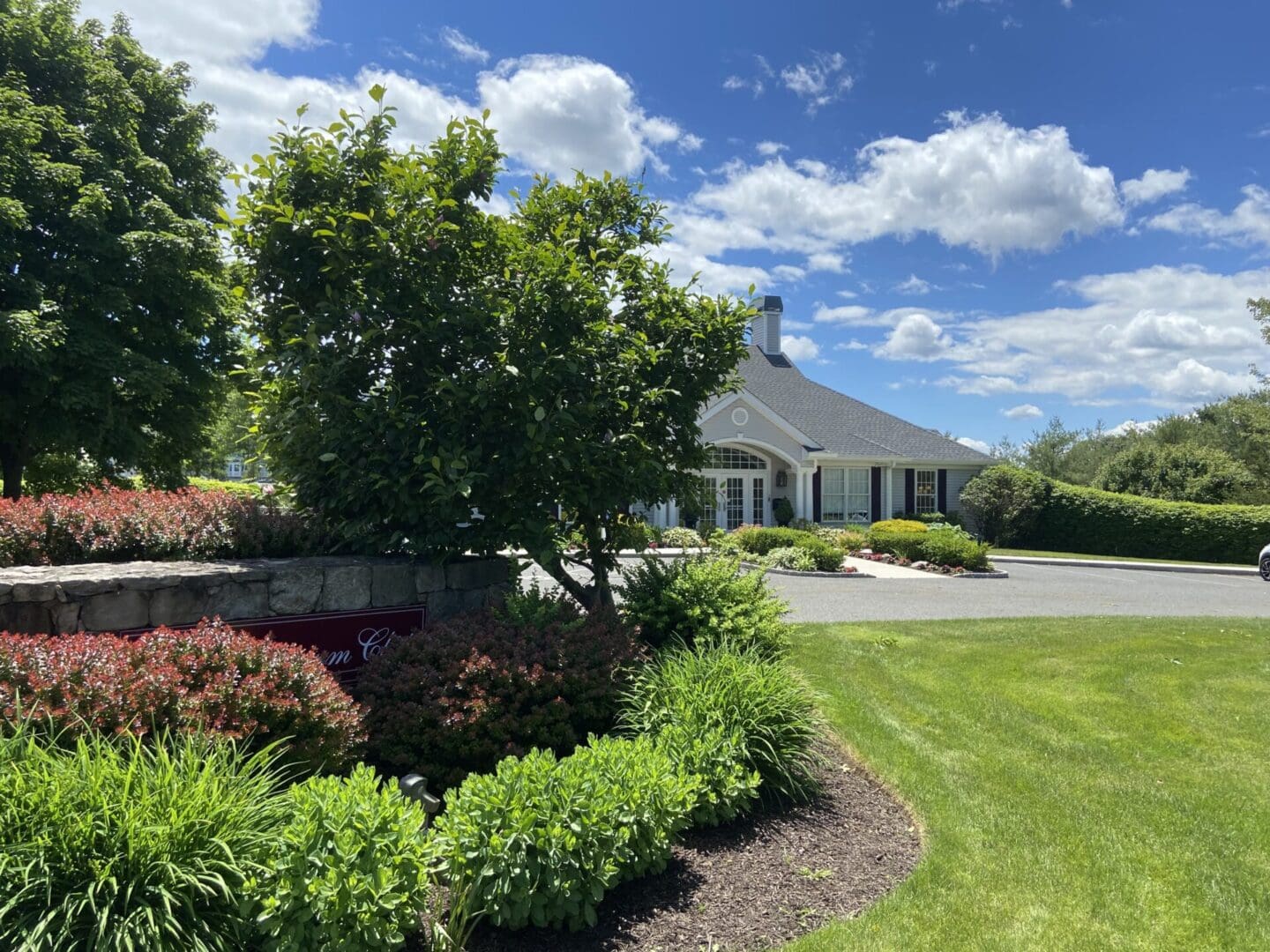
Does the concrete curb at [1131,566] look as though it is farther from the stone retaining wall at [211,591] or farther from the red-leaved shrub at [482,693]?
the stone retaining wall at [211,591]

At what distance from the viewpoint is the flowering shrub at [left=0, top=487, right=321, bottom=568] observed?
4.48 metres

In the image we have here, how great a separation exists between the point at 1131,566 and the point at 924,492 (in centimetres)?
773

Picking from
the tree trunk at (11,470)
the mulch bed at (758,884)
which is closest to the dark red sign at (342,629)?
the mulch bed at (758,884)

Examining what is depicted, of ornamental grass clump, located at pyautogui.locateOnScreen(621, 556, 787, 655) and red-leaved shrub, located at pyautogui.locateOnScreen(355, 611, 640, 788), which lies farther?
ornamental grass clump, located at pyautogui.locateOnScreen(621, 556, 787, 655)

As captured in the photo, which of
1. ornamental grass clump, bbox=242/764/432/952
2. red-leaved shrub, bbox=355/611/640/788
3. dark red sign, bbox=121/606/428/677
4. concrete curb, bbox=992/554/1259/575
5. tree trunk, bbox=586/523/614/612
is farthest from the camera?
concrete curb, bbox=992/554/1259/575

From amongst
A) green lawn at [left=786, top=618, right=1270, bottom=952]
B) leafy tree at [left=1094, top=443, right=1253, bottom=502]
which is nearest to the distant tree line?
leafy tree at [left=1094, top=443, right=1253, bottom=502]

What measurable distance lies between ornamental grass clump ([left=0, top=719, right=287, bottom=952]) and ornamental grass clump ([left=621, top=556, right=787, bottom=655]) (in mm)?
3346

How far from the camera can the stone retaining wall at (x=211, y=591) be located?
12.9 ft

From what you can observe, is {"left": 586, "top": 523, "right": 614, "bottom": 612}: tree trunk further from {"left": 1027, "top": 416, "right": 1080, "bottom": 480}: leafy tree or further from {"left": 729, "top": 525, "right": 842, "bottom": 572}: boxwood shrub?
{"left": 1027, "top": 416, "right": 1080, "bottom": 480}: leafy tree

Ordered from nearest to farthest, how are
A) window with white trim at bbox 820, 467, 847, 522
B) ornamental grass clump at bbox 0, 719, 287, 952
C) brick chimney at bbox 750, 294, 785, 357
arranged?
ornamental grass clump at bbox 0, 719, 287, 952, window with white trim at bbox 820, 467, 847, 522, brick chimney at bbox 750, 294, 785, 357

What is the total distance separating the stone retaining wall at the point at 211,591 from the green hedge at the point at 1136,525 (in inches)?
977

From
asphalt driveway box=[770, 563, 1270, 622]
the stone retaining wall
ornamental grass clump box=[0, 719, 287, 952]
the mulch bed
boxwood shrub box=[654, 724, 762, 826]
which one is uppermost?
the stone retaining wall

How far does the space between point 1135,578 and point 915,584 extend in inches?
263

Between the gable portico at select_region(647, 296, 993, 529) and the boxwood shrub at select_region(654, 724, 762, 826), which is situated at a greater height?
the gable portico at select_region(647, 296, 993, 529)
